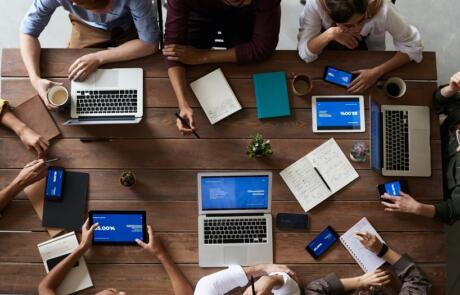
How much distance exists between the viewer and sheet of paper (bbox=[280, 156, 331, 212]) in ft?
6.57

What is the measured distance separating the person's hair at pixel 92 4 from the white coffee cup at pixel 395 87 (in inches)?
51.6

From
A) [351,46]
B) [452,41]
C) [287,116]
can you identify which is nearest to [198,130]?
[287,116]

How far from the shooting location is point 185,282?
1940 mm

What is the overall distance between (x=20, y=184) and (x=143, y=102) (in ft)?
2.16

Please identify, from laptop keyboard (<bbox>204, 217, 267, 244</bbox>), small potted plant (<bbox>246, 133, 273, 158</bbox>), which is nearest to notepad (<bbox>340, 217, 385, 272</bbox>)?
laptop keyboard (<bbox>204, 217, 267, 244</bbox>)

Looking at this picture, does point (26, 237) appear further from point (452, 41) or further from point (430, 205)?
point (452, 41)

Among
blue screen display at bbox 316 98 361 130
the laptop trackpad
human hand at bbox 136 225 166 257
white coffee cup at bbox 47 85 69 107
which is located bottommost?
the laptop trackpad

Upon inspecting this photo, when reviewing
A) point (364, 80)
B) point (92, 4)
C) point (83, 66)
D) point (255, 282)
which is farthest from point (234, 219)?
point (92, 4)

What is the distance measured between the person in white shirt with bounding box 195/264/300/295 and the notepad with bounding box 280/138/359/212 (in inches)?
12.3

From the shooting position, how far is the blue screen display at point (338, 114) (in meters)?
2.05

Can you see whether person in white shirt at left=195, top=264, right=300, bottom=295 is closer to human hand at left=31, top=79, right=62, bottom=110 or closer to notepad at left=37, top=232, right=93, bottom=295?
notepad at left=37, top=232, right=93, bottom=295

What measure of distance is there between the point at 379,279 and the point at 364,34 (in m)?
1.14

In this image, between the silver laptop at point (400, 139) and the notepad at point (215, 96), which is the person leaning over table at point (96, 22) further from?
the silver laptop at point (400, 139)

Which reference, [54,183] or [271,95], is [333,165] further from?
[54,183]
